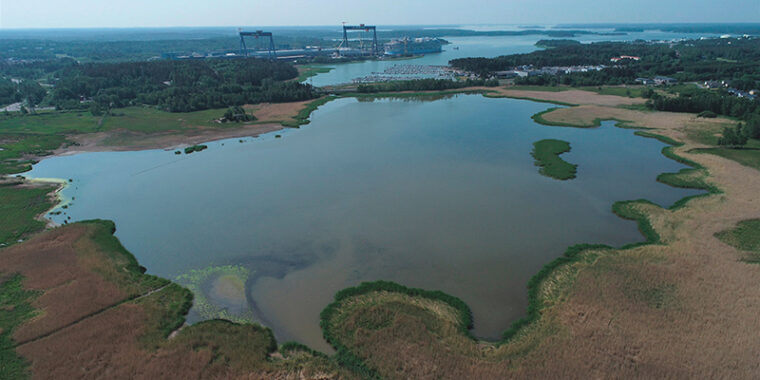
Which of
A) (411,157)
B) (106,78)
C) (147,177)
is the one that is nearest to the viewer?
(147,177)

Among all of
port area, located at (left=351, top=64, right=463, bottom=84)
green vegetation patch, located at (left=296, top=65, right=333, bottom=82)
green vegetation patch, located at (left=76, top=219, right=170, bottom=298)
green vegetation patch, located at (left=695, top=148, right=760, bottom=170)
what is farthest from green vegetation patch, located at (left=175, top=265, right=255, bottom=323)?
green vegetation patch, located at (left=296, top=65, right=333, bottom=82)

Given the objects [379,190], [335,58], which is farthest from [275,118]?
[335,58]

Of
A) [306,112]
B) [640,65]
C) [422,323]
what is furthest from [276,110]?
[640,65]

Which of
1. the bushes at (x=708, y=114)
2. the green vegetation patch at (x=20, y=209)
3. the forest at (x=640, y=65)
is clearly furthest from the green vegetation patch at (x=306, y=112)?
the bushes at (x=708, y=114)

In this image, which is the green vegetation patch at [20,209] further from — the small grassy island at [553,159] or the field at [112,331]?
the small grassy island at [553,159]

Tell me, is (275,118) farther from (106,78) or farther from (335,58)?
(335,58)

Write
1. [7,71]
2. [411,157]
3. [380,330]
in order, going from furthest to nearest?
[7,71], [411,157], [380,330]

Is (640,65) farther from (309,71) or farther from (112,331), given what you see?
(112,331)
